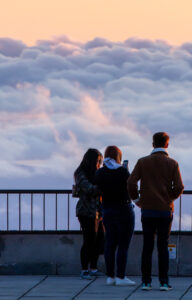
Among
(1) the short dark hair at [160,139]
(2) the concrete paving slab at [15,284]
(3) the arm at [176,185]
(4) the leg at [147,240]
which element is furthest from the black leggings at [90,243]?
→ (1) the short dark hair at [160,139]

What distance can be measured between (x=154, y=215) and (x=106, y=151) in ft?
3.53

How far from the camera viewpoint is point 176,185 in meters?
8.49

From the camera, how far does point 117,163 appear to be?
8.96 m

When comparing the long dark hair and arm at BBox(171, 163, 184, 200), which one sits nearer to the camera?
arm at BBox(171, 163, 184, 200)

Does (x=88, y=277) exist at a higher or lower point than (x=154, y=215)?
lower

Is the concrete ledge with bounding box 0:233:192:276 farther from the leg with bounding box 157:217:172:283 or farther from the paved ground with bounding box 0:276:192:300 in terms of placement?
the leg with bounding box 157:217:172:283

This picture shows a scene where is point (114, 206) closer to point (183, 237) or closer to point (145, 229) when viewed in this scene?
point (145, 229)

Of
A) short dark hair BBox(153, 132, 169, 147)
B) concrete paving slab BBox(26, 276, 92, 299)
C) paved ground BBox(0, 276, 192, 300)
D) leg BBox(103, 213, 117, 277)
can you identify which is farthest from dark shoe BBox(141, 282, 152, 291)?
short dark hair BBox(153, 132, 169, 147)

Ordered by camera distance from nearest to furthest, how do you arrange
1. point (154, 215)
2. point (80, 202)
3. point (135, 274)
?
point (154, 215)
point (80, 202)
point (135, 274)

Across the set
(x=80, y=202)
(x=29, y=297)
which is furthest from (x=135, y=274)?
(x=29, y=297)

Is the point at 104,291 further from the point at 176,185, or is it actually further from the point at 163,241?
the point at 176,185

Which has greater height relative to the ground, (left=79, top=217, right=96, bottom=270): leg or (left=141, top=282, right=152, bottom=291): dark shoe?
(left=79, top=217, right=96, bottom=270): leg

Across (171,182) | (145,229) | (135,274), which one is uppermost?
(171,182)

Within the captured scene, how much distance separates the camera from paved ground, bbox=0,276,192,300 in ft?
28.0
